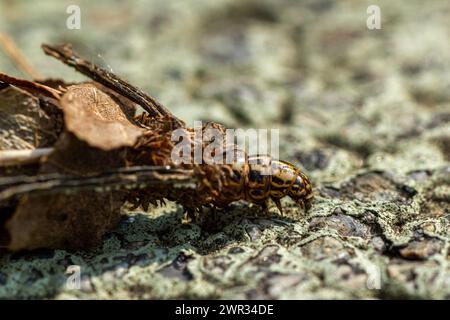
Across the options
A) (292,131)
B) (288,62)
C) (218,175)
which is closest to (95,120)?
(218,175)

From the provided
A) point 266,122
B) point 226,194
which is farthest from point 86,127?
point 266,122

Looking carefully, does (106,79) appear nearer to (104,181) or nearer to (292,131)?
(104,181)

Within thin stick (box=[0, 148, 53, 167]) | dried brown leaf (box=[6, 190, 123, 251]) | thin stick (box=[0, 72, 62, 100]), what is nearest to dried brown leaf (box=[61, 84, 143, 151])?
thin stick (box=[0, 72, 62, 100])

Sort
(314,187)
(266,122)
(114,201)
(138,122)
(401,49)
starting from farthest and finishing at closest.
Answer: (401,49)
(266,122)
(314,187)
(138,122)
(114,201)

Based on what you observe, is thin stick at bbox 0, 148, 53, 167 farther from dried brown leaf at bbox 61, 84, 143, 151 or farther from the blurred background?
the blurred background

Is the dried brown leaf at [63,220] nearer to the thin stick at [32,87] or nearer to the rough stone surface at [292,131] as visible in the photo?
the rough stone surface at [292,131]
